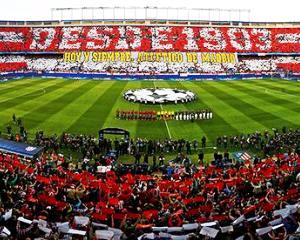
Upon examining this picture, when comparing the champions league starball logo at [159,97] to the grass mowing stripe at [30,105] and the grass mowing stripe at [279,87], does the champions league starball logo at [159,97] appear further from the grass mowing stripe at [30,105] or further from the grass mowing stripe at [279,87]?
the grass mowing stripe at [279,87]

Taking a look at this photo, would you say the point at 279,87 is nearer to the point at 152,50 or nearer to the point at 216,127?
the point at 216,127

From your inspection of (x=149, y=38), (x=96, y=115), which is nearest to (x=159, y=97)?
(x=96, y=115)

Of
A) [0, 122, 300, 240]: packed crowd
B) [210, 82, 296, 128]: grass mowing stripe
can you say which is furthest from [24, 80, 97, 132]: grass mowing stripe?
[210, 82, 296, 128]: grass mowing stripe

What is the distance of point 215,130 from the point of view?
42.2 meters

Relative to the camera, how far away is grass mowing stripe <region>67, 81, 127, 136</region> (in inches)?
1671

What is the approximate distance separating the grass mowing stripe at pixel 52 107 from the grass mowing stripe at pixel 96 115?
3.58 meters

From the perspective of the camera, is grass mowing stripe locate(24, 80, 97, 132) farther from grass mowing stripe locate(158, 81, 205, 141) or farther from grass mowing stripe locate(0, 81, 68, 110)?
grass mowing stripe locate(158, 81, 205, 141)

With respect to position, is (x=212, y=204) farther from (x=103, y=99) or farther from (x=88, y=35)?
(x=88, y=35)

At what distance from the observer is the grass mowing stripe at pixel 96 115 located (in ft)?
139

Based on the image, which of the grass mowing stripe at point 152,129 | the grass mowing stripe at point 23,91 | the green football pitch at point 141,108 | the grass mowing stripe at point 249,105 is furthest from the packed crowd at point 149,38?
the grass mowing stripe at point 152,129

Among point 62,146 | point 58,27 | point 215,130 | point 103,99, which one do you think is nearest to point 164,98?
point 103,99

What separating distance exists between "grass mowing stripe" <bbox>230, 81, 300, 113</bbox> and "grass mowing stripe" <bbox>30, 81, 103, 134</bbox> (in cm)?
2264

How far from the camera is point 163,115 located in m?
47.2

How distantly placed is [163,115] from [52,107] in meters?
14.2
